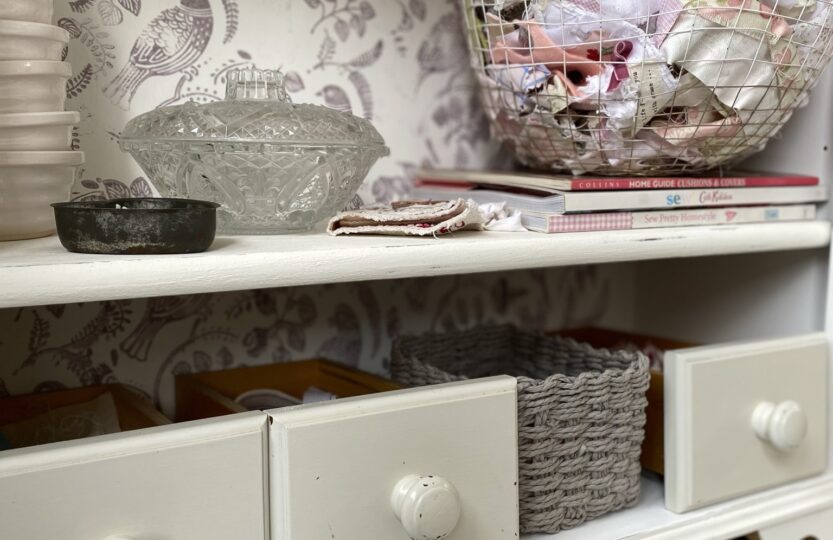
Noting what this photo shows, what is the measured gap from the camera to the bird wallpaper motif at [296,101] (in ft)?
2.80

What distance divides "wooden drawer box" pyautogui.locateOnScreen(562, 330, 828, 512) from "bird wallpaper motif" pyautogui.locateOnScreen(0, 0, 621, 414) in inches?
13.8

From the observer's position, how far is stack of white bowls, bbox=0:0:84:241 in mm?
668

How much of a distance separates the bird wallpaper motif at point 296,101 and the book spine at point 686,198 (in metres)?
0.29

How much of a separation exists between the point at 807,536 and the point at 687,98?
Answer: 480 mm

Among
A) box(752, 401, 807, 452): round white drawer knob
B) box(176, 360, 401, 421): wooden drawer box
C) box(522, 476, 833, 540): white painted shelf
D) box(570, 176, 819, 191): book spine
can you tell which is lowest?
box(522, 476, 833, 540): white painted shelf

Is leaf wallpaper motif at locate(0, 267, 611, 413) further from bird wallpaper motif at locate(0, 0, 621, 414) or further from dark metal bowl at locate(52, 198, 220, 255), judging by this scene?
dark metal bowl at locate(52, 198, 220, 255)

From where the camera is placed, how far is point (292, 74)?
3.11ft

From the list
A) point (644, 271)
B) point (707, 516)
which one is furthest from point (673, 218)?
point (644, 271)

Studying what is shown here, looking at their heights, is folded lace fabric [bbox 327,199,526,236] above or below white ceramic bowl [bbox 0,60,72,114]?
below

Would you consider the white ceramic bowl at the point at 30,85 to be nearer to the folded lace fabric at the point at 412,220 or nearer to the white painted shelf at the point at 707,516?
the folded lace fabric at the point at 412,220

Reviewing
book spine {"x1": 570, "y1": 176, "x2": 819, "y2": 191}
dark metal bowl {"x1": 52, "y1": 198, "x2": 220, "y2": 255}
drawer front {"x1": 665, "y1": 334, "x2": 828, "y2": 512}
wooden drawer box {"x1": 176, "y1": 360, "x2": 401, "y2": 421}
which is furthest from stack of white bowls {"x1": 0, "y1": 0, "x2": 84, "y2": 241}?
drawer front {"x1": 665, "y1": 334, "x2": 828, "y2": 512}

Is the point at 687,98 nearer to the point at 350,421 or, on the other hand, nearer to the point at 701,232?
the point at 701,232

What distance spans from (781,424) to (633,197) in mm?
264

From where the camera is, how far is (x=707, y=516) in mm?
828
